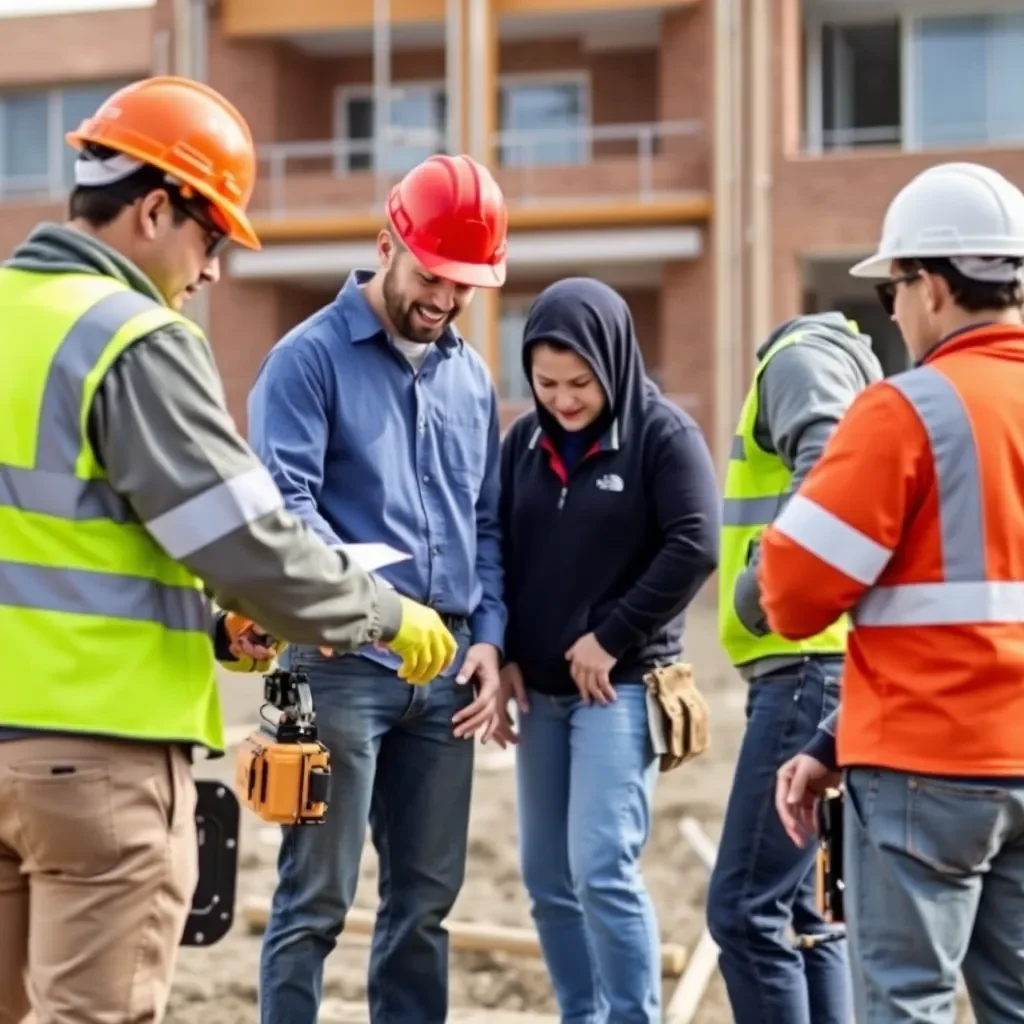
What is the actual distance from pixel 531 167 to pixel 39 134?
8.97 meters

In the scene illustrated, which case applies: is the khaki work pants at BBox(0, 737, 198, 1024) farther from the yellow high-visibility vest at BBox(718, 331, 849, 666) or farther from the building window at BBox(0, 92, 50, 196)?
the building window at BBox(0, 92, 50, 196)

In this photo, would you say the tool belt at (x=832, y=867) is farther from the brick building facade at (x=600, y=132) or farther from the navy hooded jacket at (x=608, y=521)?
the brick building facade at (x=600, y=132)

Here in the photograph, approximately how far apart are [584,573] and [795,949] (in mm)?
1152

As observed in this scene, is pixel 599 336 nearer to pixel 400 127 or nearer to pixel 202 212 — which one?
pixel 202 212

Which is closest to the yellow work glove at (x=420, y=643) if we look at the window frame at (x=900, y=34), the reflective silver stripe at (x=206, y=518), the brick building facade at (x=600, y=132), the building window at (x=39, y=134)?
the reflective silver stripe at (x=206, y=518)

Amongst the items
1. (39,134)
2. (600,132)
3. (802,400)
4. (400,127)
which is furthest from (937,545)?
(39,134)

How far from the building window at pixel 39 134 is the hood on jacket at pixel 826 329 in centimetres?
2644

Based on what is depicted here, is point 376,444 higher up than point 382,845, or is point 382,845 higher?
point 376,444

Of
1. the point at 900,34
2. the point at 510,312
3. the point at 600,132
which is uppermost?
the point at 900,34

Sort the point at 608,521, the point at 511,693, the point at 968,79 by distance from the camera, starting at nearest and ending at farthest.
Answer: the point at 608,521
the point at 511,693
the point at 968,79

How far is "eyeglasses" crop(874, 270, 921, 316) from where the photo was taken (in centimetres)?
370

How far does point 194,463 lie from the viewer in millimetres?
3275

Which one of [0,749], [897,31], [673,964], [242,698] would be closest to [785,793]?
[0,749]

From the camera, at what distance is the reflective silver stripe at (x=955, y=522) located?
11.3 ft
